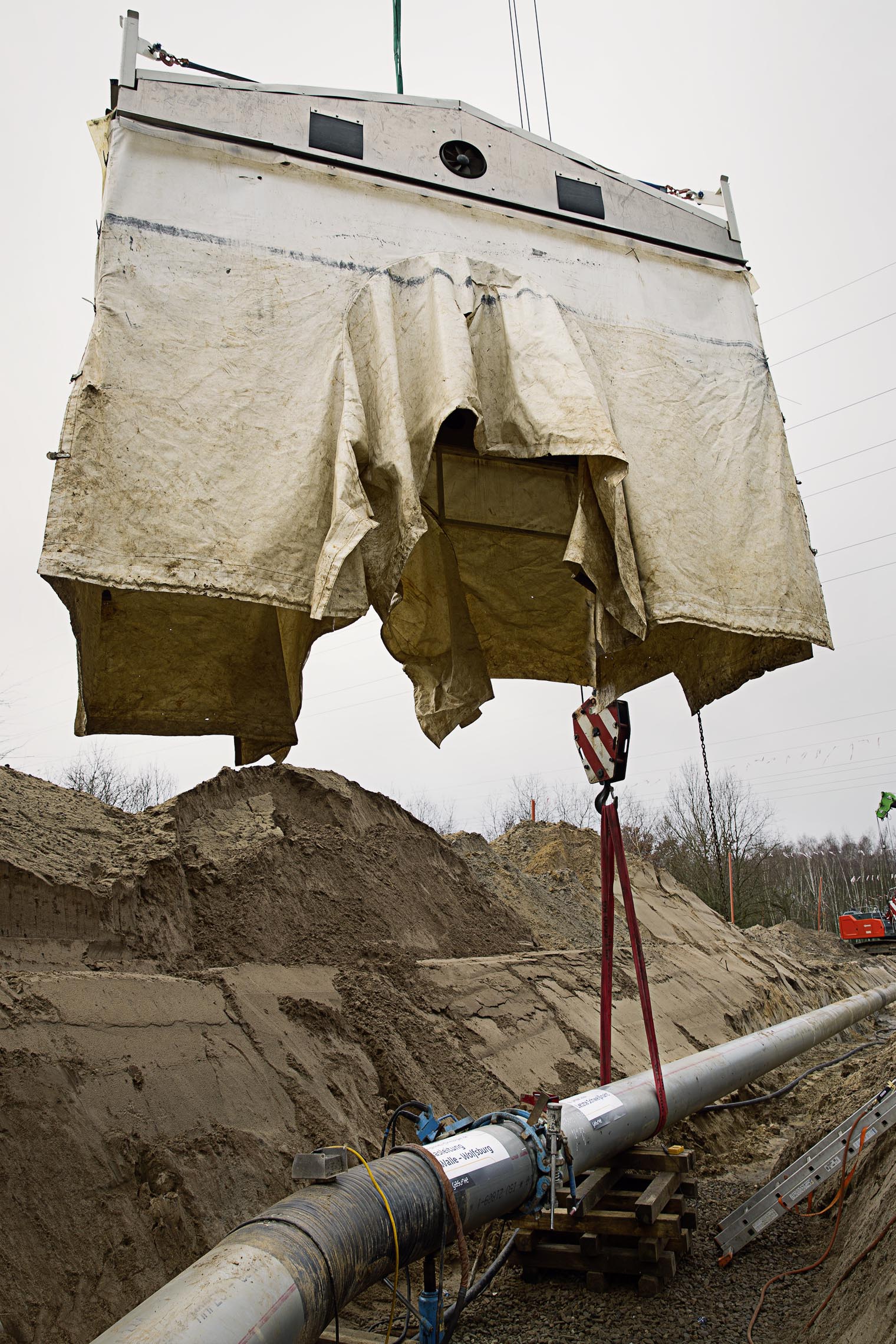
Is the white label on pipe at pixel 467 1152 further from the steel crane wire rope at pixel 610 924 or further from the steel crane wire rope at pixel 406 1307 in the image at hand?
the steel crane wire rope at pixel 610 924

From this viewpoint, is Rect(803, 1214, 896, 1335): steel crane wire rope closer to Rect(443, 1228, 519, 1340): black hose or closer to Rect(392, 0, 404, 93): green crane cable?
Rect(443, 1228, 519, 1340): black hose

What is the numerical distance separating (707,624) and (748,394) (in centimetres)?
114

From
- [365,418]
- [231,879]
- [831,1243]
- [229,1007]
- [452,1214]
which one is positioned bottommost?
[831,1243]

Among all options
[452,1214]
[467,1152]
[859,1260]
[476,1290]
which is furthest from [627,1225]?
[452,1214]

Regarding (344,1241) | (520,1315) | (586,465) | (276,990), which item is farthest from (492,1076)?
(586,465)

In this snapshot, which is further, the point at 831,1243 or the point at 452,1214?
the point at 831,1243

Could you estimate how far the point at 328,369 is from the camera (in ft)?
11.0

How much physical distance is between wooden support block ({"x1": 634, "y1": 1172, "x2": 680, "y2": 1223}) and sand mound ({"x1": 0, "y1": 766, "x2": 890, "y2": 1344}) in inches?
65.9

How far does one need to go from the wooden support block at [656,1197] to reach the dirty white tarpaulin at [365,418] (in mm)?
2440

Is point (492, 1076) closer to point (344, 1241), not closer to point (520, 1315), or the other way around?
point (520, 1315)

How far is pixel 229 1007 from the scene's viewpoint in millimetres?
5719

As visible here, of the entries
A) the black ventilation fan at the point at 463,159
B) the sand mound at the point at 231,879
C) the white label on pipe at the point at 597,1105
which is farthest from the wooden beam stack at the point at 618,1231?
the black ventilation fan at the point at 463,159

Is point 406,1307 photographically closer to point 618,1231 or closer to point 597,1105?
point 597,1105

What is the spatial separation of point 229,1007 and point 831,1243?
11.2 feet
